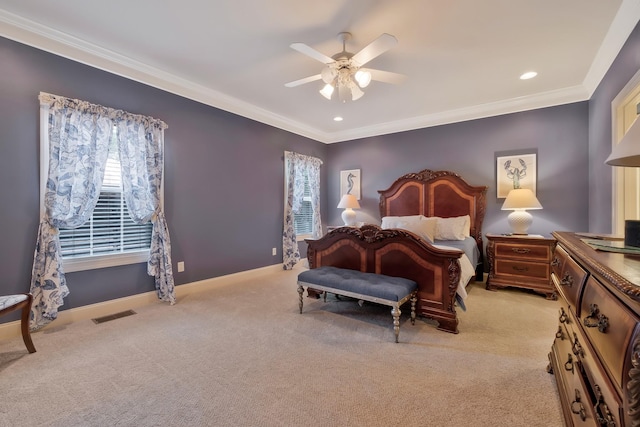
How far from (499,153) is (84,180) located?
211 inches

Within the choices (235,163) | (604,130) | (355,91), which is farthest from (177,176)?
(604,130)

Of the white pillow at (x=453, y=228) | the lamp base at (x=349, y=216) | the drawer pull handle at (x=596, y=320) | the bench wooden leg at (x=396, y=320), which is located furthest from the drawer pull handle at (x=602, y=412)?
the lamp base at (x=349, y=216)

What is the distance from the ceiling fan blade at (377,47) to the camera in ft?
6.84

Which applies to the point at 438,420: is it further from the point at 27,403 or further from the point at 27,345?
the point at 27,345

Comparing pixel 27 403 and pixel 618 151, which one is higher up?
pixel 618 151

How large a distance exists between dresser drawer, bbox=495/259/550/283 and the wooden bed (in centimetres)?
48

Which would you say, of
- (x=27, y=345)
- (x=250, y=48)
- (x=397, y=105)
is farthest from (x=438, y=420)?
(x=397, y=105)

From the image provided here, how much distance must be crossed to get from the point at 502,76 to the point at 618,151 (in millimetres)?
2993

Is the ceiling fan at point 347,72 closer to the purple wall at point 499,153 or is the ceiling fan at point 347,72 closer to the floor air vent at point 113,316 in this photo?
the purple wall at point 499,153

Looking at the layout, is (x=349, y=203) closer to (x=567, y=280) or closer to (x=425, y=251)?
(x=425, y=251)

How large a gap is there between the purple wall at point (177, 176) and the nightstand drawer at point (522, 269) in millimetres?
3410

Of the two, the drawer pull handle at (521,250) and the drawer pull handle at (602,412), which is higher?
the drawer pull handle at (521,250)

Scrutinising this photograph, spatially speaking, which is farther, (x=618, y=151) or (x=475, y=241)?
(x=475, y=241)

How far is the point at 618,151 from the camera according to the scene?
40.3 inches
